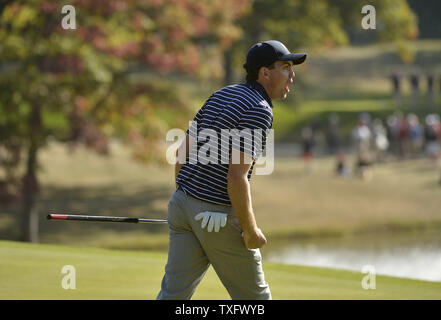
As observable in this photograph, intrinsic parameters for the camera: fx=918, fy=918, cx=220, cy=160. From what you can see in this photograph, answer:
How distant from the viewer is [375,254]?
19.1m

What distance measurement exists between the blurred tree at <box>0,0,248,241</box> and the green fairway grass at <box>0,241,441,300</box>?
1084 cm

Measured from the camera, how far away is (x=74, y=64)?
773 inches

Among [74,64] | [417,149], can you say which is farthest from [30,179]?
[417,149]

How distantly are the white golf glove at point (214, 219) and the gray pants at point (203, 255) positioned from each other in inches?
1.5

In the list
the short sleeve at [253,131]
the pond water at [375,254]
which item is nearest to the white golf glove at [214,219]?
the short sleeve at [253,131]

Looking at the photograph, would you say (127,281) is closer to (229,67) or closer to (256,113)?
(256,113)

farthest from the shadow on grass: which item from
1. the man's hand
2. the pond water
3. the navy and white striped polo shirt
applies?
the man's hand

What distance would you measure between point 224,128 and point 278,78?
1.53ft

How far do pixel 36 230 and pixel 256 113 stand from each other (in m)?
18.5

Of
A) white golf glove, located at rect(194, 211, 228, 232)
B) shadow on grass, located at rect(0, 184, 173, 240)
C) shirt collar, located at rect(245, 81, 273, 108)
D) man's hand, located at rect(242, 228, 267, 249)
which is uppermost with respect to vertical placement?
shadow on grass, located at rect(0, 184, 173, 240)

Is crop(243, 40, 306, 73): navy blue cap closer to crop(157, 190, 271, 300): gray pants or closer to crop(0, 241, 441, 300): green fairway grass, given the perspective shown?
crop(157, 190, 271, 300): gray pants

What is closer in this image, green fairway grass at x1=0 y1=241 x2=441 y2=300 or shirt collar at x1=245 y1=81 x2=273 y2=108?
shirt collar at x1=245 y1=81 x2=273 y2=108

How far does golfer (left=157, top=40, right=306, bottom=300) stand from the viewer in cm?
473

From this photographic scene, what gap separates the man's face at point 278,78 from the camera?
16.4ft
